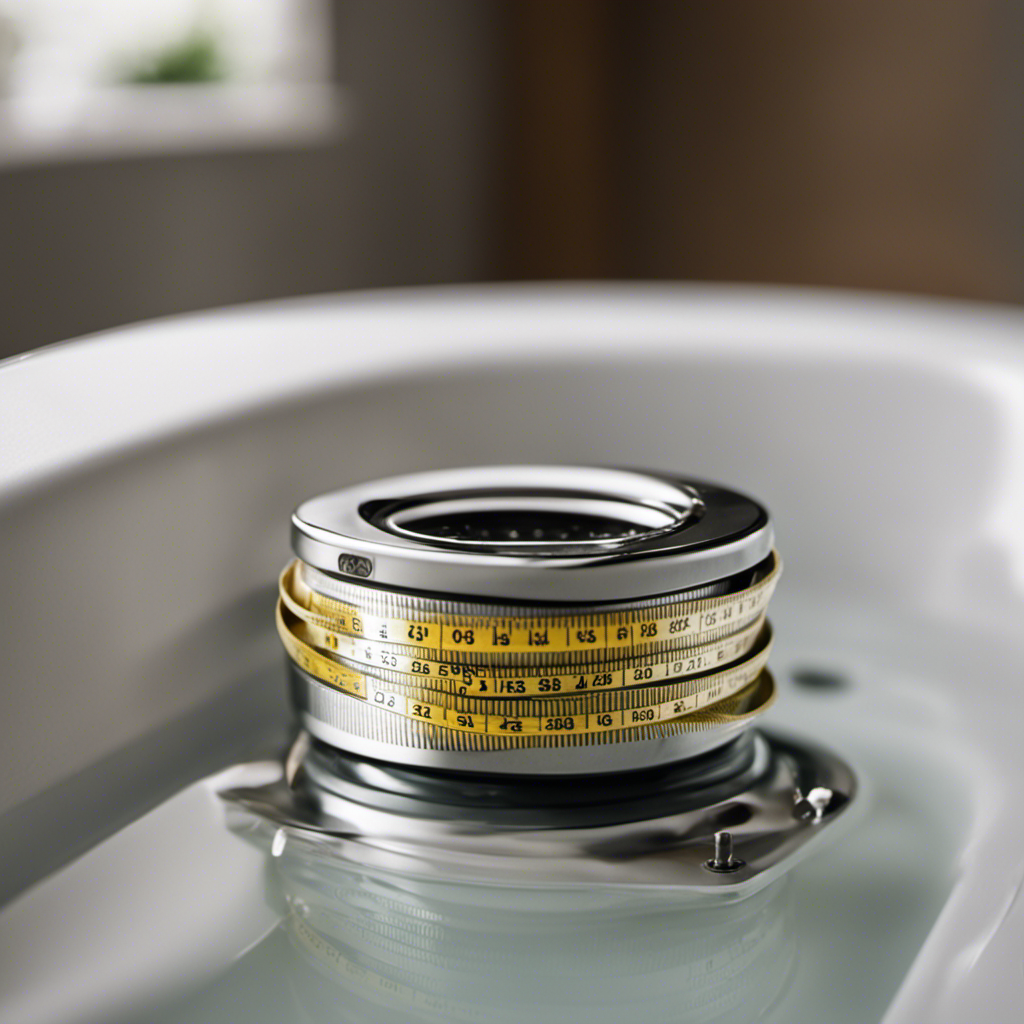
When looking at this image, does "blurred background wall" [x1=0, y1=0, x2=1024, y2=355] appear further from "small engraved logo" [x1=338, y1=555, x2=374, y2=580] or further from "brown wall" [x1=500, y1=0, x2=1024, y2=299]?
"small engraved logo" [x1=338, y1=555, x2=374, y2=580]

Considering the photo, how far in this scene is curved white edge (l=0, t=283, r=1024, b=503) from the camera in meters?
0.40

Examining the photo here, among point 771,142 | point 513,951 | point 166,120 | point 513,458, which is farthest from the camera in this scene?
point 771,142

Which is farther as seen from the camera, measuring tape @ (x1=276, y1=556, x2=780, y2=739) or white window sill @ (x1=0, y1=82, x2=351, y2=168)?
white window sill @ (x1=0, y1=82, x2=351, y2=168)

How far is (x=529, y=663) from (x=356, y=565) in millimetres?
50

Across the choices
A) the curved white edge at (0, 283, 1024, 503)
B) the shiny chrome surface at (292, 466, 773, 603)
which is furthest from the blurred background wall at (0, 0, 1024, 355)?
the shiny chrome surface at (292, 466, 773, 603)

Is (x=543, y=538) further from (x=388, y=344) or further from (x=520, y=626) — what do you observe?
(x=388, y=344)

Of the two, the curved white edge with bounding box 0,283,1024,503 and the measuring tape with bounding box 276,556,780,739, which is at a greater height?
the curved white edge with bounding box 0,283,1024,503

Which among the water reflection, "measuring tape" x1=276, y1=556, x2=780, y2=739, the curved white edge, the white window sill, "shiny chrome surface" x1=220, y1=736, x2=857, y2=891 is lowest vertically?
the water reflection

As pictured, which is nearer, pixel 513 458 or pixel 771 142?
pixel 513 458

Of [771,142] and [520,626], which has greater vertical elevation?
[771,142]

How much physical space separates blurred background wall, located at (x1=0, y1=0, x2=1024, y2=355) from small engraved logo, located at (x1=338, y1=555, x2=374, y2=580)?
1665 mm

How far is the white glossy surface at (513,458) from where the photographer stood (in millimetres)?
346

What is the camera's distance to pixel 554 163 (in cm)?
284

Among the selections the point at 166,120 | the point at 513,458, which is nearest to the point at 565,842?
the point at 513,458
